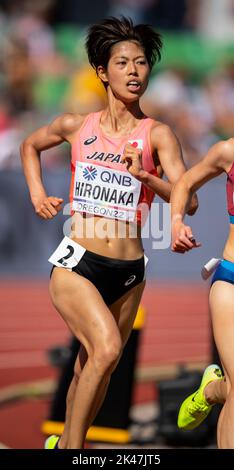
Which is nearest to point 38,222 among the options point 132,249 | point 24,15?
point 24,15

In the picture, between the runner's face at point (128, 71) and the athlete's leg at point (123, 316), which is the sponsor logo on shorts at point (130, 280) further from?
the runner's face at point (128, 71)

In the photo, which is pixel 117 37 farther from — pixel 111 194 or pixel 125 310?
pixel 125 310

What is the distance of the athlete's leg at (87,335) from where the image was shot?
5898mm

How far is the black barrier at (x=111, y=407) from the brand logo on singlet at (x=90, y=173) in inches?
67.3

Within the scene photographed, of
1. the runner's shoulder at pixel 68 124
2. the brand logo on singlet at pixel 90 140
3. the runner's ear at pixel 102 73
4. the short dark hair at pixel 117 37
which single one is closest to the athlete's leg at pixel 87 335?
the brand logo on singlet at pixel 90 140

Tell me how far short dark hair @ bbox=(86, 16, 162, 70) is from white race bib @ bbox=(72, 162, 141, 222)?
675mm

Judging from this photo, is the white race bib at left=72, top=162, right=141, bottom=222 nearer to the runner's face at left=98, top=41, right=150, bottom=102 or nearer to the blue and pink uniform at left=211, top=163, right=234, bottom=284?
the runner's face at left=98, top=41, right=150, bottom=102

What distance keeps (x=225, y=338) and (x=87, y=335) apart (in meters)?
0.84

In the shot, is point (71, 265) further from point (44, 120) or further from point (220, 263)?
point (44, 120)

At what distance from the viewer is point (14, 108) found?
17.2 metres

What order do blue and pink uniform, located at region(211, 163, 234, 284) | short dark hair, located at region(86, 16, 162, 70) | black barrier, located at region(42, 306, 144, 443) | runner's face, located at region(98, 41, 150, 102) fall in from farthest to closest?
black barrier, located at region(42, 306, 144, 443) < short dark hair, located at region(86, 16, 162, 70) < runner's face, located at region(98, 41, 150, 102) < blue and pink uniform, located at region(211, 163, 234, 284)

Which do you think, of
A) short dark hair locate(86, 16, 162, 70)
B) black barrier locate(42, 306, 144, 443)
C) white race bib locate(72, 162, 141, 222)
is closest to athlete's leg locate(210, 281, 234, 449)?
white race bib locate(72, 162, 141, 222)

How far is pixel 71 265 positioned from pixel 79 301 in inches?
10.5

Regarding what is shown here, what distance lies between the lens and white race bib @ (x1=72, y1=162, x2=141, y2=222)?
20.6ft
